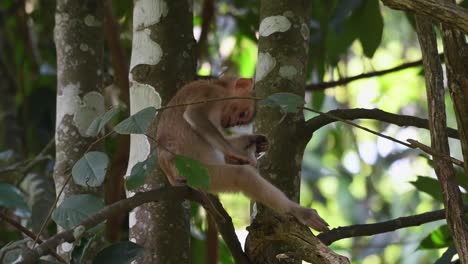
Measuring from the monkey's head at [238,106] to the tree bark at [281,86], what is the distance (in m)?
0.09

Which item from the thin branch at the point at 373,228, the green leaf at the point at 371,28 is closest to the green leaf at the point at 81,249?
the thin branch at the point at 373,228

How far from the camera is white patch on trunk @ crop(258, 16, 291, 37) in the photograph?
2820mm

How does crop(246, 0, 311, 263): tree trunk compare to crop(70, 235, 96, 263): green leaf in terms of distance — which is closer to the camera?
crop(70, 235, 96, 263): green leaf

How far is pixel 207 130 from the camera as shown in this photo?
2.74m

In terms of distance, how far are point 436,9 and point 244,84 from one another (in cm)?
108

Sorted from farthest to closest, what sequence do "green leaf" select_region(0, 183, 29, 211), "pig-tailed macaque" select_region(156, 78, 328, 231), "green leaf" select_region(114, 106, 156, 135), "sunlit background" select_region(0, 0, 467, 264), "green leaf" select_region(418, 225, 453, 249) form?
"sunlit background" select_region(0, 0, 467, 264), "green leaf" select_region(418, 225, 453, 249), "pig-tailed macaque" select_region(156, 78, 328, 231), "green leaf" select_region(0, 183, 29, 211), "green leaf" select_region(114, 106, 156, 135)

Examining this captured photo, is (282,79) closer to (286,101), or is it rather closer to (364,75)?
(286,101)

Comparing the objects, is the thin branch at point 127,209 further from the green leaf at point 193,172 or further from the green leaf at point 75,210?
the green leaf at point 193,172

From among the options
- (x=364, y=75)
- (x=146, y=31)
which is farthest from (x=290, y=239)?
(x=364, y=75)

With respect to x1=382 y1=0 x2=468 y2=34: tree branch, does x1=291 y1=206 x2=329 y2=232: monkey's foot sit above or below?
below

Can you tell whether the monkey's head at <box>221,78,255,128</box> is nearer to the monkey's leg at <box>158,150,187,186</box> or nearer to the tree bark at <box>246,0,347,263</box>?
the tree bark at <box>246,0,347,263</box>

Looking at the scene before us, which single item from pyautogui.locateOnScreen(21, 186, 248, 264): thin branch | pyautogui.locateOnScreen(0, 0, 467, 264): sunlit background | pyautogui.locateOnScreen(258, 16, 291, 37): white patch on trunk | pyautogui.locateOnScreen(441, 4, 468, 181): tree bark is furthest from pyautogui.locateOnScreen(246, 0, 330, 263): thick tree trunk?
pyautogui.locateOnScreen(441, 4, 468, 181): tree bark

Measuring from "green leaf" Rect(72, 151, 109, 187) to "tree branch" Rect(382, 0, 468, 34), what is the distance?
2.48 feet

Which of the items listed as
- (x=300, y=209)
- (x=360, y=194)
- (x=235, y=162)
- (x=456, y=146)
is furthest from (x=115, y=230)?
(x=360, y=194)
